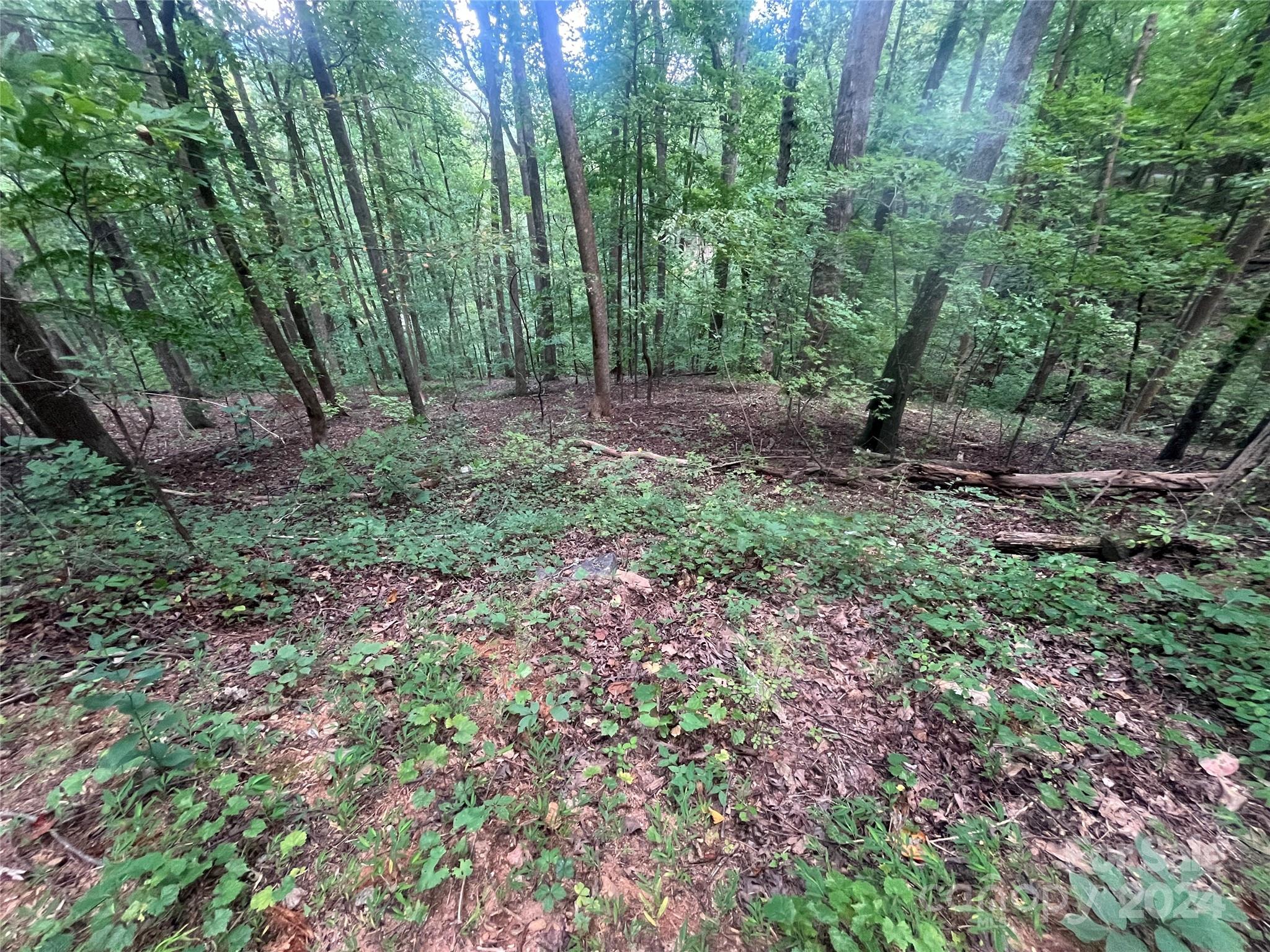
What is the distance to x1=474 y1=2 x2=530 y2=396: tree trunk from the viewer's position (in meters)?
9.05

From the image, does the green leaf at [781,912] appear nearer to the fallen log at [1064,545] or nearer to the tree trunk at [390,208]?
the fallen log at [1064,545]

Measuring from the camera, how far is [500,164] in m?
12.3

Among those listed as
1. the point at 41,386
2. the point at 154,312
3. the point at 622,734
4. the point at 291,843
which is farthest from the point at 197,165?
the point at 622,734

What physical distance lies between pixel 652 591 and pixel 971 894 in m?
2.36

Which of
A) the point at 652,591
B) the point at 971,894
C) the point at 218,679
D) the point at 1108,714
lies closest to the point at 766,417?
the point at 652,591

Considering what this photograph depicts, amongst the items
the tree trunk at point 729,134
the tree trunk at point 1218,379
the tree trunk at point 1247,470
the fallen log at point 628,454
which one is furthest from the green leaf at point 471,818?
the tree trunk at point 1218,379

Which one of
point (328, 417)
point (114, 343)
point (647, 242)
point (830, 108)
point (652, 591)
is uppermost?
point (830, 108)

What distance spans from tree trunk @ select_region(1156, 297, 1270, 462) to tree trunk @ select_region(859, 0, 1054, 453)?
4579 millimetres

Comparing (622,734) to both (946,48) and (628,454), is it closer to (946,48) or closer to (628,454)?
(628,454)

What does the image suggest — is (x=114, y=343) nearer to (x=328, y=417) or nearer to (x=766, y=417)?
(x=328, y=417)

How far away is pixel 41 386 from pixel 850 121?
38.3 feet

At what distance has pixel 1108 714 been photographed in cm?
252

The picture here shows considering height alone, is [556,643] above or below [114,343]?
below

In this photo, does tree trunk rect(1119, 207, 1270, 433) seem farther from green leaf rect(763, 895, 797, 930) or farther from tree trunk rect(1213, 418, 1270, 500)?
green leaf rect(763, 895, 797, 930)
